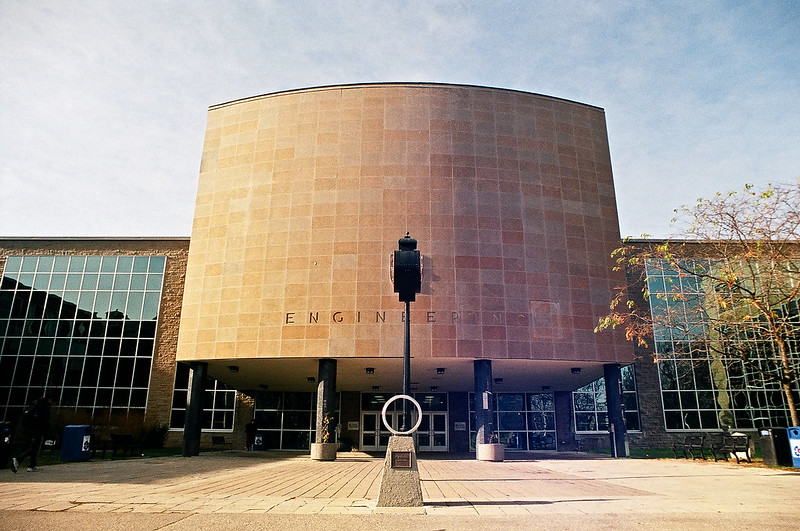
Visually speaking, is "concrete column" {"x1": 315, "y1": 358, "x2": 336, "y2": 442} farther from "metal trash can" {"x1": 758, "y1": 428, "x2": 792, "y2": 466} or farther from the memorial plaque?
"metal trash can" {"x1": 758, "y1": 428, "x2": 792, "y2": 466}

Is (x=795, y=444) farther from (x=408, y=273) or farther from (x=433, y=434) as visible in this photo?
(x=433, y=434)

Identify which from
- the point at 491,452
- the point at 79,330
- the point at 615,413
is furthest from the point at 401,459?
the point at 79,330

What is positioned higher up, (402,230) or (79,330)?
(402,230)

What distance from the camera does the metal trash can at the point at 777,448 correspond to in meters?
16.5

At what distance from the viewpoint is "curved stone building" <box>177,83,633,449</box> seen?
77.3ft

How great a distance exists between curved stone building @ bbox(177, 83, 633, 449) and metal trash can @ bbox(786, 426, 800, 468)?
8564 millimetres

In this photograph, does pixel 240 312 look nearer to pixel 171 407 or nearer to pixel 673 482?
pixel 171 407

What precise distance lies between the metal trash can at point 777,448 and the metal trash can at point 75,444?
74.0 feet

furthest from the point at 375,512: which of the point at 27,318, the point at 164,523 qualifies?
the point at 27,318

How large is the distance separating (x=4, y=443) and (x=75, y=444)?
4.35 metres

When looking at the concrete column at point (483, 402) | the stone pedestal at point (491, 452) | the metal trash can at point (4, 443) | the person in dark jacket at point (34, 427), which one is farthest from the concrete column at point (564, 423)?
the metal trash can at point (4, 443)

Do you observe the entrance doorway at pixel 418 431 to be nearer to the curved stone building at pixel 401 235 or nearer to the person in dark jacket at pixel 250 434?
the curved stone building at pixel 401 235

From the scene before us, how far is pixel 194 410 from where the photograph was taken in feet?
83.0

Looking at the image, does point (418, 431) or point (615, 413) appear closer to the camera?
point (615, 413)
